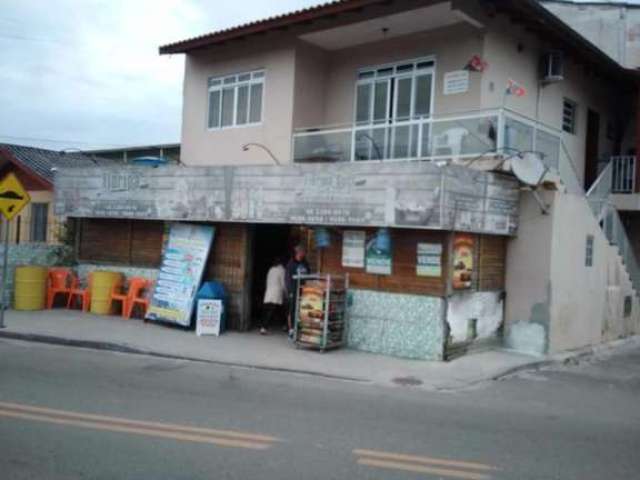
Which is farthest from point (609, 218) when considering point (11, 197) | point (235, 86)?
point (11, 197)

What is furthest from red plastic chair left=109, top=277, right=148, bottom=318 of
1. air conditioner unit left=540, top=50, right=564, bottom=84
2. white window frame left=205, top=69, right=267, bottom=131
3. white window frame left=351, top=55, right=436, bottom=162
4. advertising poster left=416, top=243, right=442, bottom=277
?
air conditioner unit left=540, top=50, right=564, bottom=84

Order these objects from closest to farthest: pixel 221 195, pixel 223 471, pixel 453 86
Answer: pixel 223 471
pixel 221 195
pixel 453 86

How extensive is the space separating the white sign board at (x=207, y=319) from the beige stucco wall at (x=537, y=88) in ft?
24.2

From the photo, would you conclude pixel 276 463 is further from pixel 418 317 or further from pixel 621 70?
pixel 621 70

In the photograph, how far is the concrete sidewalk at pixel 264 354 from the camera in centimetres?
1004

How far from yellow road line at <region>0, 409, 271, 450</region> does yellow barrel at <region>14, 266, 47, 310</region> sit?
9180 millimetres

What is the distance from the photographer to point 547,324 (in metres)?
12.3

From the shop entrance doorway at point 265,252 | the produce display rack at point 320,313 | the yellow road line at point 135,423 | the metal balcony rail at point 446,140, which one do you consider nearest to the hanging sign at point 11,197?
the shop entrance doorway at point 265,252

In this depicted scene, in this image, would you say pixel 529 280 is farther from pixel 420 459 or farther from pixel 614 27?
pixel 614 27

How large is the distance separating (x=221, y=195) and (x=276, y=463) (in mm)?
8462

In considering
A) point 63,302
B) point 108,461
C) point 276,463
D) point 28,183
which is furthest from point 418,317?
point 28,183

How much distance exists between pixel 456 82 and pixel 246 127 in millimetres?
5731

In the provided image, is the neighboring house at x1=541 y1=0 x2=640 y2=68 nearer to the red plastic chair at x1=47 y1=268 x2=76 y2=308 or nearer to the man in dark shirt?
the man in dark shirt

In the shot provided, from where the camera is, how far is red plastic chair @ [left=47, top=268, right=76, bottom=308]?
15.8 m
